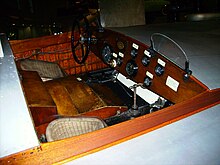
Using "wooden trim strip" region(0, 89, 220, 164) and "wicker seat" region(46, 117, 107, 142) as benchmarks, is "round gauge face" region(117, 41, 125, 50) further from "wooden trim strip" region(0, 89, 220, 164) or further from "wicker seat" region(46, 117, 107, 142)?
"wooden trim strip" region(0, 89, 220, 164)

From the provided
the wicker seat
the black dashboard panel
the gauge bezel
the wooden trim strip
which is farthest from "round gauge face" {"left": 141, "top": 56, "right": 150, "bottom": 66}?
the wooden trim strip

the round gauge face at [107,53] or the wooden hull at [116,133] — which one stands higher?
the round gauge face at [107,53]

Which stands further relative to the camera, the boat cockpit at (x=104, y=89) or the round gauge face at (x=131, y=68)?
the round gauge face at (x=131, y=68)

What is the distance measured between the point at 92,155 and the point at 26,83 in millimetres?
1888

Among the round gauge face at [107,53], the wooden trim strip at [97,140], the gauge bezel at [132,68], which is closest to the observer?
the wooden trim strip at [97,140]

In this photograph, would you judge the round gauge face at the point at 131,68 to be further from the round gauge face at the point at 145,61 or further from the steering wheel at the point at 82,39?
the steering wheel at the point at 82,39

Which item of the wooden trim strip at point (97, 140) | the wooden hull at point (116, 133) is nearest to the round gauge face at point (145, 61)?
the wooden hull at point (116, 133)

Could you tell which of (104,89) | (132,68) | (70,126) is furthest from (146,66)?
(70,126)

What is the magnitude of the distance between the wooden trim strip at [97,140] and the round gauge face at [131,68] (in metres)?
1.42

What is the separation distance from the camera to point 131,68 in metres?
2.71

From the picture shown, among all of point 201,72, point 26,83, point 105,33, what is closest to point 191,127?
point 201,72

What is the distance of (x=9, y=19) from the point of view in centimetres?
1580

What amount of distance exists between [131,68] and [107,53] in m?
0.66

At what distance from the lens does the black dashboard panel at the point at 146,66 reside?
1860 millimetres
